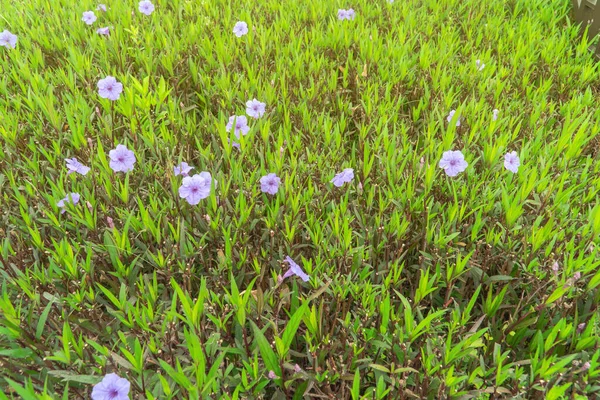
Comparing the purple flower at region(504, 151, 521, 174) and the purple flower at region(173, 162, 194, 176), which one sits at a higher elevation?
the purple flower at region(504, 151, 521, 174)

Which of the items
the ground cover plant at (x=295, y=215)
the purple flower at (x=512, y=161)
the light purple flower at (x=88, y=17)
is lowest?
the ground cover plant at (x=295, y=215)

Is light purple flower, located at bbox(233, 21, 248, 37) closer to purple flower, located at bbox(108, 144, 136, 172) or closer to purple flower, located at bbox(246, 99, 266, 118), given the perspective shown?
purple flower, located at bbox(246, 99, 266, 118)

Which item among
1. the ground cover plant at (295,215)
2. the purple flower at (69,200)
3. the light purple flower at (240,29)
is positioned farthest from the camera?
the light purple flower at (240,29)

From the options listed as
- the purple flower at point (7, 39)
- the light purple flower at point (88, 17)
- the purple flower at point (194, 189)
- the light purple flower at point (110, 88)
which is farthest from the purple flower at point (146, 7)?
the purple flower at point (194, 189)

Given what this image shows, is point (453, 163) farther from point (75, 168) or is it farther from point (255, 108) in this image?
point (75, 168)

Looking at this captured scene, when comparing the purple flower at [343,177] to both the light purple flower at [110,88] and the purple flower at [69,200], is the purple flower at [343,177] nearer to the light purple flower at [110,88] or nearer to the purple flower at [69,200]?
the purple flower at [69,200]

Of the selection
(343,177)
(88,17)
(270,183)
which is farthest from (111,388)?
(88,17)

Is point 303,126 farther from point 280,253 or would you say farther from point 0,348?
point 0,348

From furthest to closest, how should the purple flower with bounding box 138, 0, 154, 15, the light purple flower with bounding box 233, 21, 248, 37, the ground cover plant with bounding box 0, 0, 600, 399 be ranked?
1. the purple flower with bounding box 138, 0, 154, 15
2. the light purple flower with bounding box 233, 21, 248, 37
3. the ground cover plant with bounding box 0, 0, 600, 399

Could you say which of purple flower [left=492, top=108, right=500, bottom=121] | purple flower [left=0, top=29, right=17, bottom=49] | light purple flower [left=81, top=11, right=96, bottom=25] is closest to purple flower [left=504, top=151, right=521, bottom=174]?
purple flower [left=492, top=108, right=500, bottom=121]

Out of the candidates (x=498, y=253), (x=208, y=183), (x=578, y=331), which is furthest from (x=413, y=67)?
(x=578, y=331)
